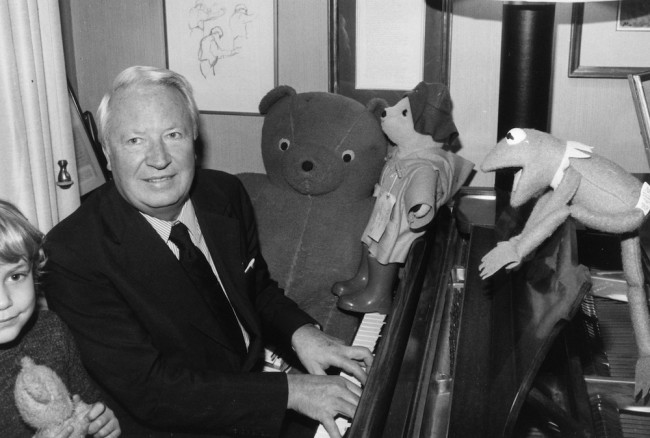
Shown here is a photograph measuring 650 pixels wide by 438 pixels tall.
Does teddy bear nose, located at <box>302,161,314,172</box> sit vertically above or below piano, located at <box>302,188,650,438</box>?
above

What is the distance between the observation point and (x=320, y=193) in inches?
80.1

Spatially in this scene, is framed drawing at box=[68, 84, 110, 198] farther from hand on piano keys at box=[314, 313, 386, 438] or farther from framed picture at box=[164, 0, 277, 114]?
hand on piano keys at box=[314, 313, 386, 438]

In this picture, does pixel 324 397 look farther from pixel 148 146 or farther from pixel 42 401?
pixel 148 146

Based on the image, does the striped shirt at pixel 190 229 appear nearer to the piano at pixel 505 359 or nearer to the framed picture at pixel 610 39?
the piano at pixel 505 359

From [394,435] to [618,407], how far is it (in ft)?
1.27

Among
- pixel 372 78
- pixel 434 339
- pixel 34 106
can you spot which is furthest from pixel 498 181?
pixel 34 106

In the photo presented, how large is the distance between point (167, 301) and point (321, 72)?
117 cm

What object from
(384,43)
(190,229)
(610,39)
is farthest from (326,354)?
(610,39)

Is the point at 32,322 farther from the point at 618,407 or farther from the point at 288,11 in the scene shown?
the point at 288,11

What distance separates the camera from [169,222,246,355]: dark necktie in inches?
59.4

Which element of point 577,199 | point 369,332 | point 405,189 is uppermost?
point 577,199

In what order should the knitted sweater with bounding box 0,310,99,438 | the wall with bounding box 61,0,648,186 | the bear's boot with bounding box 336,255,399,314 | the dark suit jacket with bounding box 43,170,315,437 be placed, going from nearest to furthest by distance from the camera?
the knitted sweater with bounding box 0,310,99,438, the dark suit jacket with bounding box 43,170,315,437, the bear's boot with bounding box 336,255,399,314, the wall with bounding box 61,0,648,186

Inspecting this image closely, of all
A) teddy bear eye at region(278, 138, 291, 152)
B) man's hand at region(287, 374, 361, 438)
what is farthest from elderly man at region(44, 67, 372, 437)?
teddy bear eye at region(278, 138, 291, 152)

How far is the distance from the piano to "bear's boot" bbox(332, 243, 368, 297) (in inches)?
14.7
